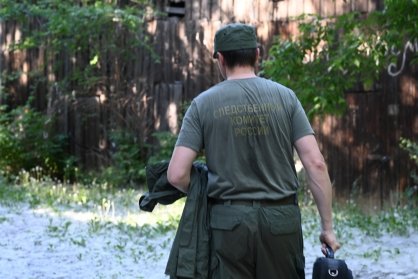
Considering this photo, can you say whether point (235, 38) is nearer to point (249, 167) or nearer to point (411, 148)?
point (249, 167)

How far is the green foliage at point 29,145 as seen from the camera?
51.4 feet

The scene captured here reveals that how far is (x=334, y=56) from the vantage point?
8.55 metres

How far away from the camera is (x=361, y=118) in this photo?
11.8 m

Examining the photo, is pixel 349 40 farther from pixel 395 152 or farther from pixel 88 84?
pixel 88 84

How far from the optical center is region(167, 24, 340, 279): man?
11.7ft

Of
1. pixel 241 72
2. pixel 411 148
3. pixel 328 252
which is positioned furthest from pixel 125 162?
pixel 328 252

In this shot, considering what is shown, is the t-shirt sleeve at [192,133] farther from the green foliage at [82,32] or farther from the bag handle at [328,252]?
the green foliage at [82,32]

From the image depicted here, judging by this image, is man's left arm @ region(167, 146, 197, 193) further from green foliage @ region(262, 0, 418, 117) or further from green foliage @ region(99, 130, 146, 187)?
green foliage @ region(99, 130, 146, 187)

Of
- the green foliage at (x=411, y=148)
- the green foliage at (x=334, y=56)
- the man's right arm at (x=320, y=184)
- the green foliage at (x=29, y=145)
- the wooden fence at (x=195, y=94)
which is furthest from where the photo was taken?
the green foliage at (x=29, y=145)

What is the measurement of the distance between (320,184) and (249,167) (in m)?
0.34

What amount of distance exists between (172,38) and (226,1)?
53.6 inches

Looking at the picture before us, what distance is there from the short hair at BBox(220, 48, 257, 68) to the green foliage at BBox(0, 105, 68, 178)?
1234 cm

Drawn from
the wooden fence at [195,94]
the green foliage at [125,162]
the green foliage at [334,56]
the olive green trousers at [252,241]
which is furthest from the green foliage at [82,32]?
the olive green trousers at [252,241]

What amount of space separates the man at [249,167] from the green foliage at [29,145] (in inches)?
485
